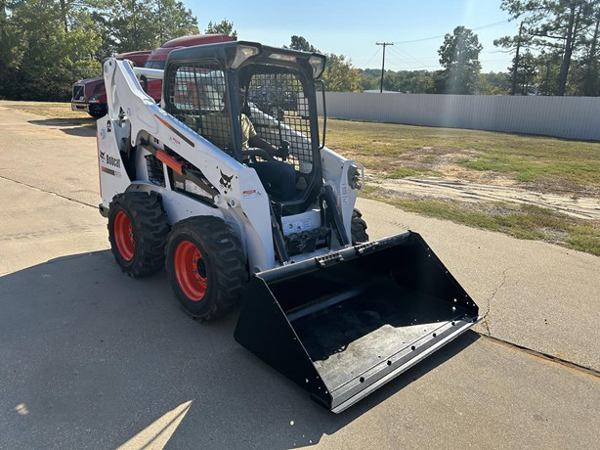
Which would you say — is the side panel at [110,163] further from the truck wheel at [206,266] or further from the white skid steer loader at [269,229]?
the truck wheel at [206,266]

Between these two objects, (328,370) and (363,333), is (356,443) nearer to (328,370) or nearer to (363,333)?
(328,370)

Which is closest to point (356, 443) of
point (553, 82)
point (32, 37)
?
point (32, 37)

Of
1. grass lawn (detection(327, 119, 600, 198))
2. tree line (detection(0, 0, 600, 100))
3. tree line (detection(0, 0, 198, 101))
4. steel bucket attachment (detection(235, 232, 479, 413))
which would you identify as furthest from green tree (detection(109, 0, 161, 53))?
steel bucket attachment (detection(235, 232, 479, 413))

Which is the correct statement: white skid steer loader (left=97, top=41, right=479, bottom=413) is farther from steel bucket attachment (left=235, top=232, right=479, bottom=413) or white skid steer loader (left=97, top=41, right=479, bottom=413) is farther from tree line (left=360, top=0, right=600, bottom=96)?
tree line (left=360, top=0, right=600, bottom=96)

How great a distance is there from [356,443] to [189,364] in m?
1.35

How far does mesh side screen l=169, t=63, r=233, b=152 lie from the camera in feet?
13.6

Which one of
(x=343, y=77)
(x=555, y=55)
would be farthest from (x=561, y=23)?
(x=343, y=77)

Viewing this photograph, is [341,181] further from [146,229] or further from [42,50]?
[42,50]

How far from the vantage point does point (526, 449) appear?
272 centimetres

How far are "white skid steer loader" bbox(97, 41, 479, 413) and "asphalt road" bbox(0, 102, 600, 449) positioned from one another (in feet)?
0.65

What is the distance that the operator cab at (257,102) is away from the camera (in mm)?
4023

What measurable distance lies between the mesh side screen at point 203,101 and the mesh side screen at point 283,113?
613mm

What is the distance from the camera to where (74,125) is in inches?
724

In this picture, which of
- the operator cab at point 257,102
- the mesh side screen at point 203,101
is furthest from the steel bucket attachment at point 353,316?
the mesh side screen at point 203,101
